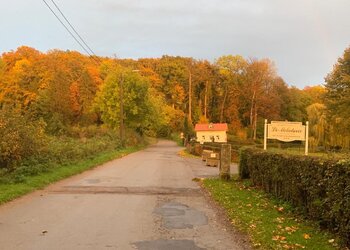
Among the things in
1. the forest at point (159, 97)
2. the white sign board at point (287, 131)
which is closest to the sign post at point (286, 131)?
the white sign board at point (287, 131)

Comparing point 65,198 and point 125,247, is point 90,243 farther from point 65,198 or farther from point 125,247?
point 65,198

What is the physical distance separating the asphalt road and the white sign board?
15.8 feet

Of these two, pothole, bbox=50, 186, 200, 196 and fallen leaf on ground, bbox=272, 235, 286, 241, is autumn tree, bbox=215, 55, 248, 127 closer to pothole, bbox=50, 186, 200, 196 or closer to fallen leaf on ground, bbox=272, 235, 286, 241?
pothole, bbox=50, 186, 200, 196

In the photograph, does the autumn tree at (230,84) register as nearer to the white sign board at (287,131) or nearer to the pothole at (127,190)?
Answer: the white sign board at (287,131)

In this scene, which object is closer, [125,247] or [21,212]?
[125,247]

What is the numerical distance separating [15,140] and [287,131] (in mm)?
11154

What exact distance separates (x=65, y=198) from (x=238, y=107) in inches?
3084

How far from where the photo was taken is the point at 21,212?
10.5 metres

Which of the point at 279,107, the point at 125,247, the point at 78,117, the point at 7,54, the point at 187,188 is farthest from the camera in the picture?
the point at 279,107

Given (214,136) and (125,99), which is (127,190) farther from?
(214,136)

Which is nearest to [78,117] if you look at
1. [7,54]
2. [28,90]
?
[28,90]

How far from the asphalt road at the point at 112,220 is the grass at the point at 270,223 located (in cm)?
44

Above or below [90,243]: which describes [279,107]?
above

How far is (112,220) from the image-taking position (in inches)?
381
